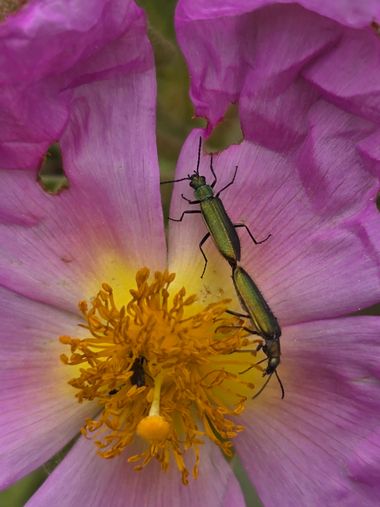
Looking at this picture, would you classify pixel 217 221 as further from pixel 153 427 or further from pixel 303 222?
pixel 153 427

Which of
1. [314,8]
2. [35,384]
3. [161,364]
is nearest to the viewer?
[314,8]

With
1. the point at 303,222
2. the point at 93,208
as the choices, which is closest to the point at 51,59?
the point at 93,208

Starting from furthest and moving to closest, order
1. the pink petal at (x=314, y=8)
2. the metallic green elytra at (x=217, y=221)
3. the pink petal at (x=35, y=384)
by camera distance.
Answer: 1. the pink petal at (x=35, y=384)
2. the metallic green elytra at (x=217, y=221)
3. the pink petal at (x=314, y=8)

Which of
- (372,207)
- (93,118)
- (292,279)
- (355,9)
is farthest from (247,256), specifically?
(355,9)

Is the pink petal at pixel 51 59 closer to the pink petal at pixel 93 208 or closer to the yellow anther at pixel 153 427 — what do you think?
the pink petal at pixel 93 208

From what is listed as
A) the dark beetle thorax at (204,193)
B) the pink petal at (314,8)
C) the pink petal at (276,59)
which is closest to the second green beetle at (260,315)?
the dark beetle thorax at (204,193)

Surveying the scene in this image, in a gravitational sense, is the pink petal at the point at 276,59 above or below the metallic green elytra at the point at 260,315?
above
